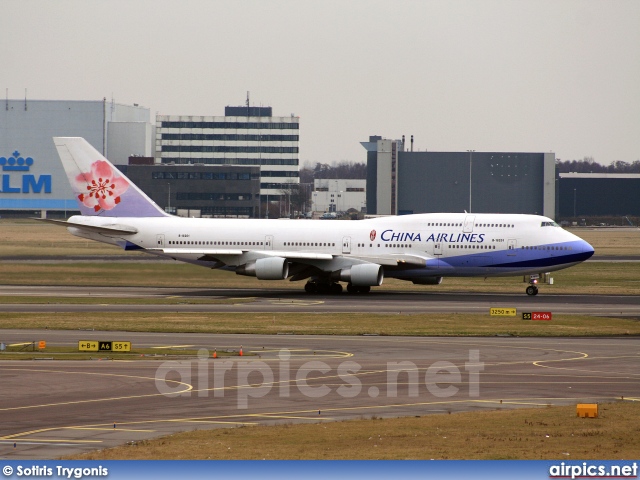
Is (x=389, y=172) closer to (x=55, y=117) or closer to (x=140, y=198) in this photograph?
(x=55, y=117)

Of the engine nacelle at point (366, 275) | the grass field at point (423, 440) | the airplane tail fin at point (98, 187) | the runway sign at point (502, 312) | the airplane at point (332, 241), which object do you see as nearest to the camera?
the grass field at point (423, 440)

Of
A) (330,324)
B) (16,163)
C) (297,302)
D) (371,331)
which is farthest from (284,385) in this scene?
(16,163)

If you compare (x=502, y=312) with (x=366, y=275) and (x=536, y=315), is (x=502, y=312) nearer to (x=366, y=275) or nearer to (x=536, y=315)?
(x=536, y=315)

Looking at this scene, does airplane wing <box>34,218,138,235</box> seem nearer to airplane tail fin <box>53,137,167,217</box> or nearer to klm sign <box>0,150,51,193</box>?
airplane tail fin <box>53,137,167,217</box>

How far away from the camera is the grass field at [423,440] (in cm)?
2011

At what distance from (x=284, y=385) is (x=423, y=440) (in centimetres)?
844

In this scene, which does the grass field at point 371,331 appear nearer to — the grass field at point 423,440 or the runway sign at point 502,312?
the grass field at point 423,440

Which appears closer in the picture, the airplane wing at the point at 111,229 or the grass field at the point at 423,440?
the grass field at the point at 423,440

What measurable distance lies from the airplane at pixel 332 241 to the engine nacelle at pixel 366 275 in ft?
0.20

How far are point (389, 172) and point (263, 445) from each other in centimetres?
15603

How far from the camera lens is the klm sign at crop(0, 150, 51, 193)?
190625 millimetres

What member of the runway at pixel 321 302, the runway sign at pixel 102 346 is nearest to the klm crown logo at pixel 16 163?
the runway at pixel 321 302

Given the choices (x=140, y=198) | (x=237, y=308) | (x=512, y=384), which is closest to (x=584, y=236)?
(x=140, y=198)

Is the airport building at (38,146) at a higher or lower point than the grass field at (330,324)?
higher
